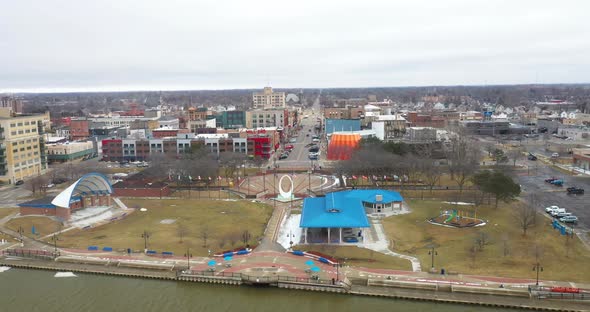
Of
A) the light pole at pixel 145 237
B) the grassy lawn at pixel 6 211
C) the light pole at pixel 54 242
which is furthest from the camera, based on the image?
the grassy lawn at pixel 6 211

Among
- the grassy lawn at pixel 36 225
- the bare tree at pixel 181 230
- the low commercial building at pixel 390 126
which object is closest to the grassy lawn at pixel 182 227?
the bare tree at pixel 181 230

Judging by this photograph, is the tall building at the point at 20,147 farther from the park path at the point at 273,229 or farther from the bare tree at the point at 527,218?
the bare tree at the point at 527,218

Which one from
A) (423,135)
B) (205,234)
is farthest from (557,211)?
(423,135)

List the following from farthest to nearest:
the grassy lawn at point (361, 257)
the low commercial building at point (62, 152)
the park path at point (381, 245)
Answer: the low commercial building at point (62, 152), the park path at point (381, 245), the grassy lawn at point (361, 257)

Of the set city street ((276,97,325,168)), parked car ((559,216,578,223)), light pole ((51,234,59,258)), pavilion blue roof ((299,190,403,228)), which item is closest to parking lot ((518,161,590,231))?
parked car ((559,216,578,223))

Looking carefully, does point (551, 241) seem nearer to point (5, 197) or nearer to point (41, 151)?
point (5, 197)

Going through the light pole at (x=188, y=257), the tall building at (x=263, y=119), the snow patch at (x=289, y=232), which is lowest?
the light pole at (x=188, y=257)

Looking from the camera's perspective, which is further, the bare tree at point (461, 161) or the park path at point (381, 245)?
the bare tree at point (461, 161)

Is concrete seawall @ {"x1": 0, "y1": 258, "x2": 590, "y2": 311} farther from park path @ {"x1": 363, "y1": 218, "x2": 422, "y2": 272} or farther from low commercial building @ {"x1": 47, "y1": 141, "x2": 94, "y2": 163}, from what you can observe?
low commercial building @ {"x1": 47, "y1": 141, "x2": 94, "y2": 163}
